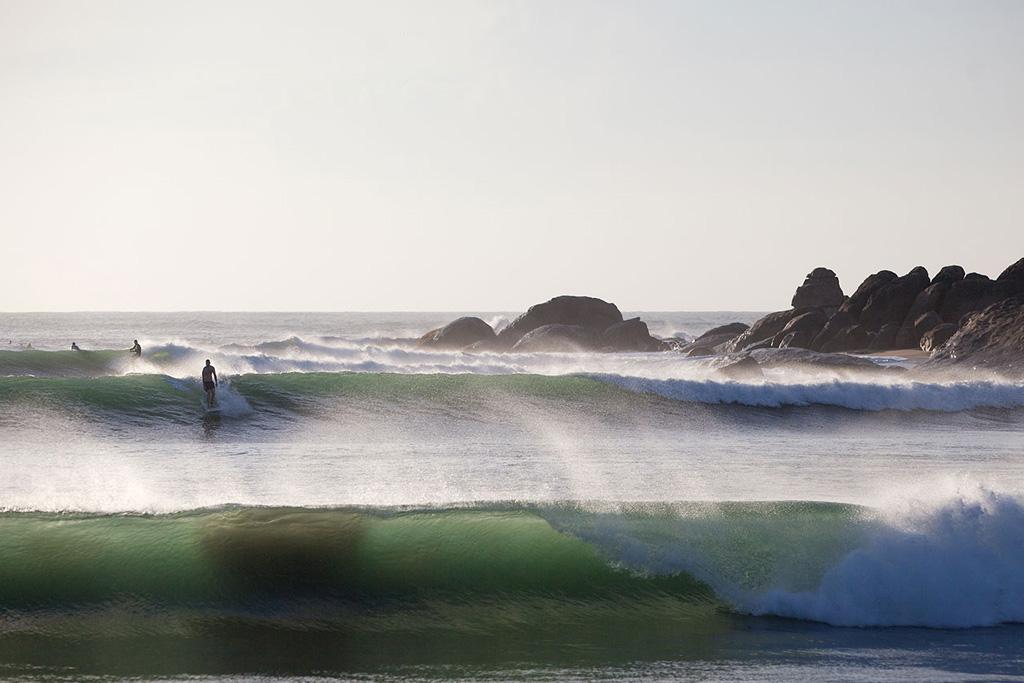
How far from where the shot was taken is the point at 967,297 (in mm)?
59156

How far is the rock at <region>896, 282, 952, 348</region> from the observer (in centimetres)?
5875

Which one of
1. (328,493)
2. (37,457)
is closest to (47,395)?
(37,457)

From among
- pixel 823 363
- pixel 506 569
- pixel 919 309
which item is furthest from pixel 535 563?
pixel 919 309

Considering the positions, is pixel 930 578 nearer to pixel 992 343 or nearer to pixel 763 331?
pixel 992 343

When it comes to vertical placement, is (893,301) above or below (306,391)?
above

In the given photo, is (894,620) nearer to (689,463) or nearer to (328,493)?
(328,493)

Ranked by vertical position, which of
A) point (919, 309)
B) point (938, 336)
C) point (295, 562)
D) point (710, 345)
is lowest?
point (295, 562)

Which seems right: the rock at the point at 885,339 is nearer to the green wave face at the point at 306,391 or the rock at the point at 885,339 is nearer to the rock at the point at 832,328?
the rock at the point at 832,328

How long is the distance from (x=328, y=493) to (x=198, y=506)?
2063 mm

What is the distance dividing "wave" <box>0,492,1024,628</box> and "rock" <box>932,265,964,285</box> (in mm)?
51517

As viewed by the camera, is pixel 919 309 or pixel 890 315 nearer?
pixel 919 309

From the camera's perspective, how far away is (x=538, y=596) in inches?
480

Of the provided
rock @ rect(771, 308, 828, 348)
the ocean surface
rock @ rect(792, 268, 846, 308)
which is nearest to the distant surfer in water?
the ocean surface

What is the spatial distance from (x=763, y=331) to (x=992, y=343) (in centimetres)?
1992
